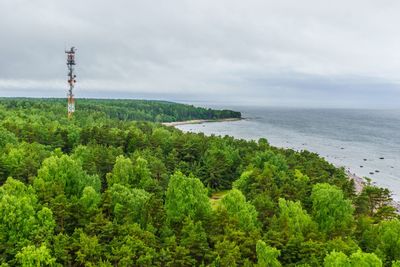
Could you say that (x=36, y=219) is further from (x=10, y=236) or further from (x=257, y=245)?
(x=257, y=245)

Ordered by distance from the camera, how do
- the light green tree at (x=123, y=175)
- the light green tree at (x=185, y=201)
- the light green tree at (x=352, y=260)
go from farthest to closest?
1. the light green tree at (x=123, y=175)
2. the light green tree at (x=185, y=201)
3. the light green tree at (x=352, y=260)

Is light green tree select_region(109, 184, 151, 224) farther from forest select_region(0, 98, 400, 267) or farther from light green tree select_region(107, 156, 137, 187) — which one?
light green tree select_region(107, 156, 137, 187)

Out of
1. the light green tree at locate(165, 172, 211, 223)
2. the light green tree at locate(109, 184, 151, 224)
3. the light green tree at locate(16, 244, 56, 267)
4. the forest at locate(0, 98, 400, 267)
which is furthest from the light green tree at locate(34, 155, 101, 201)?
the light green tree at locate(16, 244, 56, 267)

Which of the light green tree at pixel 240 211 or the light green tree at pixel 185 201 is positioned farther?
the light green tree at pixel 185 201

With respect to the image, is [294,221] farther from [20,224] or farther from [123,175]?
[20,224]

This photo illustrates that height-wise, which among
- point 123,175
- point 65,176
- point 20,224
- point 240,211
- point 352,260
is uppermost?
point 65,176

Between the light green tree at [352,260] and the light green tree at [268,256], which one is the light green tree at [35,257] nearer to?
the light green tree at [268,256]

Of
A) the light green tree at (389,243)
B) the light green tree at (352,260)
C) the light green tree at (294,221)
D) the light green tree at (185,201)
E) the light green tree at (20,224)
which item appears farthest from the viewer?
the light green tree at (185,201)

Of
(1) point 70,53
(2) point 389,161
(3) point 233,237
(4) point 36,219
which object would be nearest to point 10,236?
(4) point 36,219

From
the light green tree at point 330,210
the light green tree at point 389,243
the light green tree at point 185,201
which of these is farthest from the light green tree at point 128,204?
the light green tree at point 389,243

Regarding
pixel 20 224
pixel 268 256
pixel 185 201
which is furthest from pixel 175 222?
pixel 20 224

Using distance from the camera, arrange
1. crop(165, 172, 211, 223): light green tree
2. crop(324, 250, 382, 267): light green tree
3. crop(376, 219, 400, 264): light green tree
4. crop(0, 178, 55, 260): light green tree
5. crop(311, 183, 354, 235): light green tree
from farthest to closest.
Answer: crop(311, 183, 354, 235): light green tree
crop(165, 172, 211, 223): light green tree
crop(376, 219, 400, 264): light green tree
crop(0, 178, 55, 260): light green tree
crop(324, 250, 382, 267): light green tree
